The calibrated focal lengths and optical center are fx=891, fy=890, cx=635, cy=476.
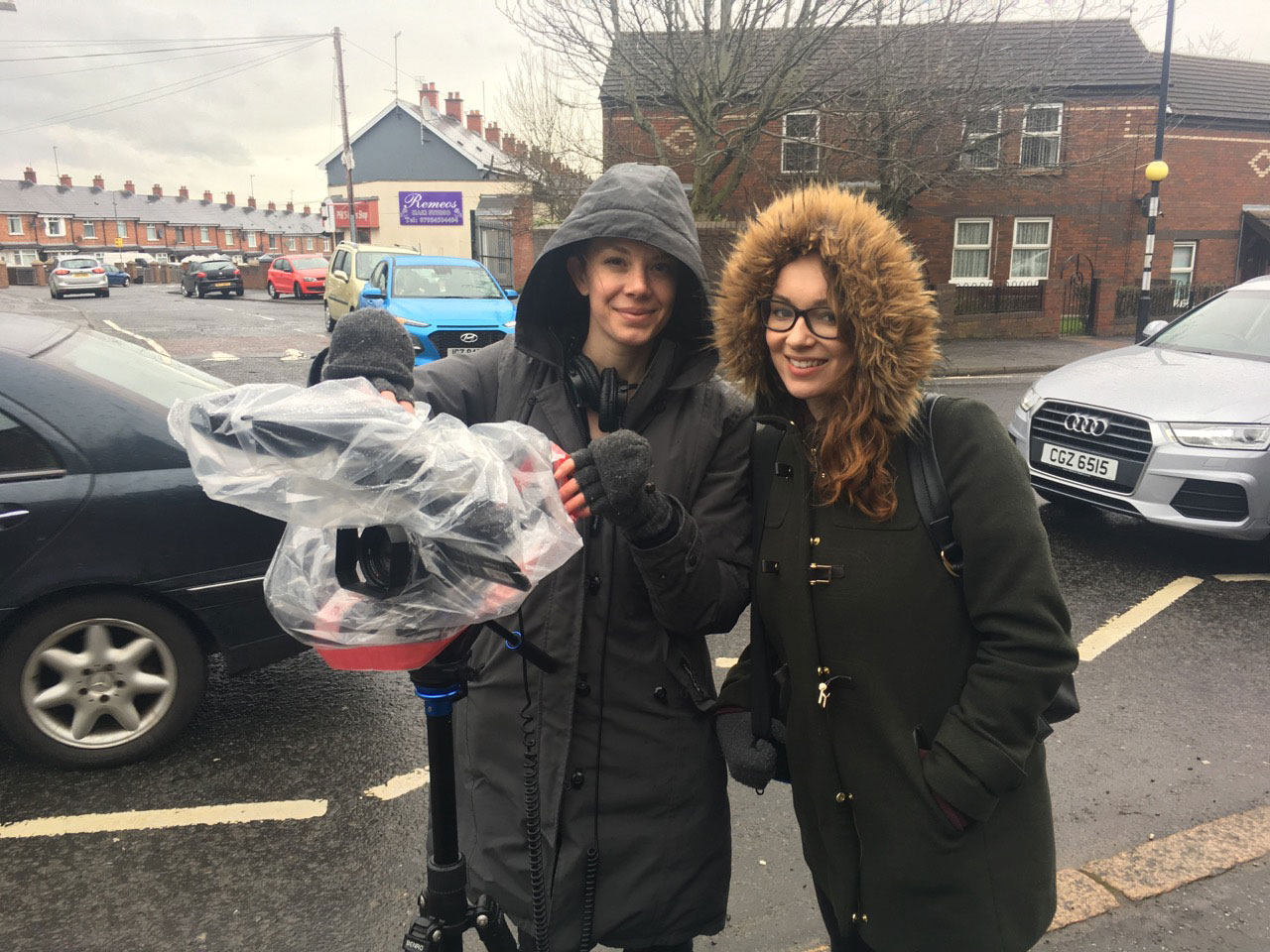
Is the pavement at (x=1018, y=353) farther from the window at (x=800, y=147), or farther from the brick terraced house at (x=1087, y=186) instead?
the window at (x=800, y=147)

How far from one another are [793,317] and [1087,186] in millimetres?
24575

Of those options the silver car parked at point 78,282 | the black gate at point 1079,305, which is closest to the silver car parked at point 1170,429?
the black gate at point 1079,305

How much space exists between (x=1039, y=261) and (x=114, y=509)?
24.1 metres

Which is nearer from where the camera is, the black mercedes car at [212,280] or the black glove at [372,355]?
the black glove at [372,355]

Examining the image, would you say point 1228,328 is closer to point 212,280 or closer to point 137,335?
point 137,335

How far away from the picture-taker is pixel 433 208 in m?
39.7

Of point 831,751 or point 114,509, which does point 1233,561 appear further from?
point 114,509

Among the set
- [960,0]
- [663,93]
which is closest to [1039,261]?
[960,0]

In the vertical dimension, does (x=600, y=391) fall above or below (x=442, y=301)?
above

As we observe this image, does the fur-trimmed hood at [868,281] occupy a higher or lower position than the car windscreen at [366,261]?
lower

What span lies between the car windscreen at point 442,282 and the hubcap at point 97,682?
396 inches

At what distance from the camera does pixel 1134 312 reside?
72.1 feet

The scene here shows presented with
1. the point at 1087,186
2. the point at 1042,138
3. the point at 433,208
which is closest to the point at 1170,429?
the point at 1042,138

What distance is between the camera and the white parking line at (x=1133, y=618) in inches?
174
